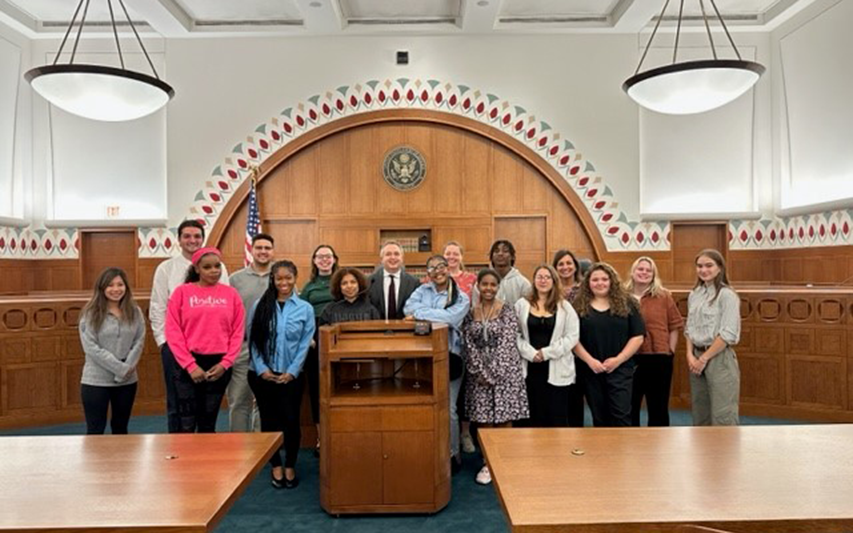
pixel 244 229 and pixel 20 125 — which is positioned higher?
pixel 20 125

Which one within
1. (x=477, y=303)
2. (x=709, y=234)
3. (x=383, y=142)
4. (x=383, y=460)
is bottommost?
(x=383, y=460)

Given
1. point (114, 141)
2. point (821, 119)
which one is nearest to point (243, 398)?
point (114, 141)

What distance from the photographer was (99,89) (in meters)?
5.51

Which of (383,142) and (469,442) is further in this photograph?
(383,142)

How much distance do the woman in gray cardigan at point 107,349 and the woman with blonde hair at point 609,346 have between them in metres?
3.14

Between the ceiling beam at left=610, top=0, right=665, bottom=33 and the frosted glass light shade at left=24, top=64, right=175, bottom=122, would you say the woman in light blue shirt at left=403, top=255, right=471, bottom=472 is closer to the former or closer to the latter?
the frosted glass light shade at left=24, top=64, right=175, bottom=122

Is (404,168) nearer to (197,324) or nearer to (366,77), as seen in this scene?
(366,77)

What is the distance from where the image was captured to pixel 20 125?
25.2ft

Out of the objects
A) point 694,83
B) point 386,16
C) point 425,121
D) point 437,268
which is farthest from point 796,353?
point 386,16

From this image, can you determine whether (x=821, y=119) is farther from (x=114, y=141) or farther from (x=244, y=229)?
(x=114, y=141)

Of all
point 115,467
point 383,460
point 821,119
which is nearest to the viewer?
point 115,467

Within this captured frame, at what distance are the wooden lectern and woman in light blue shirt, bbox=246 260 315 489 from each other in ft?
1.62

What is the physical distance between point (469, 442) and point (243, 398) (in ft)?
6.08

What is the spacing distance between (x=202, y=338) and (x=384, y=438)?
53.2 inches
